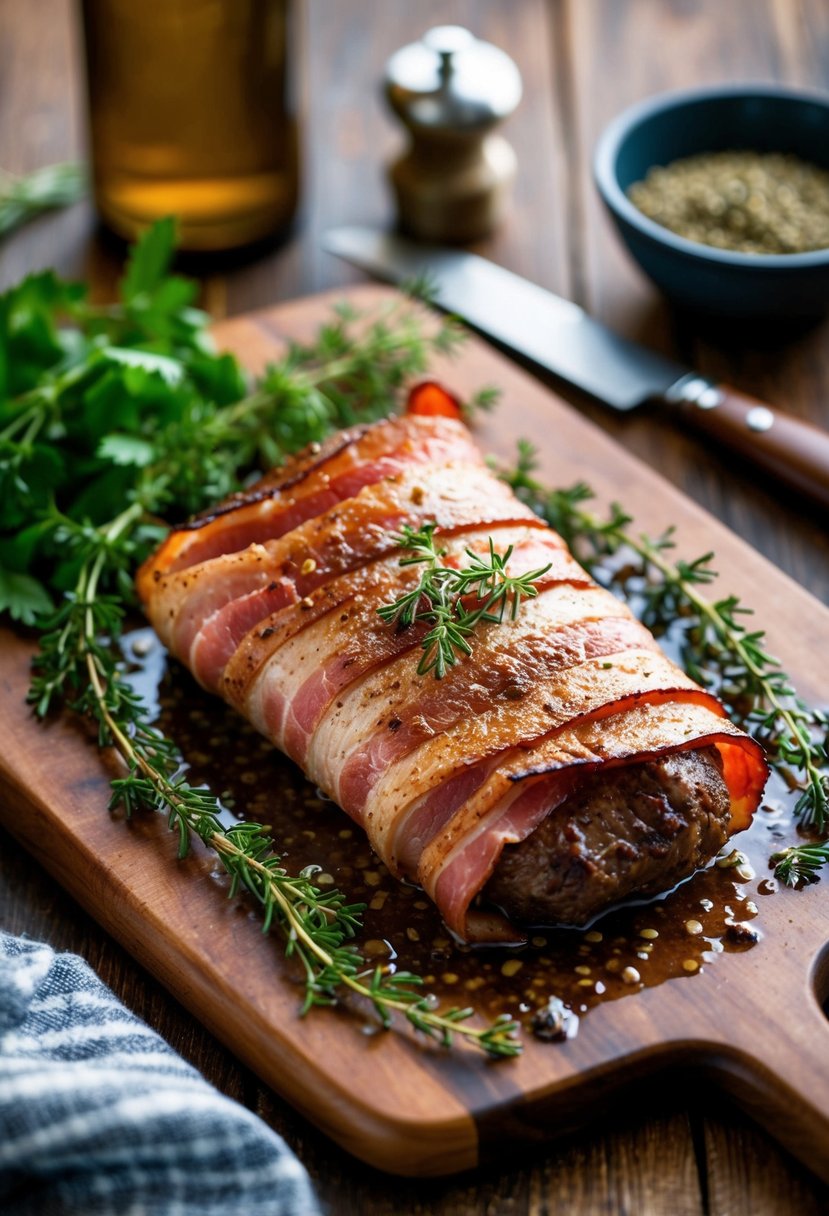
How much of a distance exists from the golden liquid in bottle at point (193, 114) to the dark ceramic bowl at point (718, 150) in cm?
96

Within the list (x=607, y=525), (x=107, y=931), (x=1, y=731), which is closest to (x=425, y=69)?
(x=607, y=525)

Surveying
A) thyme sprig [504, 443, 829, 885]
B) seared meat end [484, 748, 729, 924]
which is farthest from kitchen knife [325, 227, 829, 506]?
seared meat end [484, 748, 729, 924]

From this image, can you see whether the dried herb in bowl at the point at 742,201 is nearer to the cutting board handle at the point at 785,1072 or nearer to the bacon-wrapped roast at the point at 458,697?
the bacon-wrapped roast at the point at 458,697

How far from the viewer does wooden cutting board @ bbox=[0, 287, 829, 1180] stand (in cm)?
216

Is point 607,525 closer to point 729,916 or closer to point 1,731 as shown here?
point 729,916

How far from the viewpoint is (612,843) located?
7.64 ft

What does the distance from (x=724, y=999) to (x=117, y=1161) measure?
3.17ft

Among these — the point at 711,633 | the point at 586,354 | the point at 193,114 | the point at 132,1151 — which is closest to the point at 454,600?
the point at 711,633

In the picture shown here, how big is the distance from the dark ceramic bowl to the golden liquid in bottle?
3.16ft

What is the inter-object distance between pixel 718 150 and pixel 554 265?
2.00 ft

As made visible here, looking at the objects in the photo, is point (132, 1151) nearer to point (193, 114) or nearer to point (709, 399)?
point (709, 399)

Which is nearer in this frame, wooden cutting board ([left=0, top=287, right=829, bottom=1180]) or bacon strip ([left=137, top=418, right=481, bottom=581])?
wooden cutting board ([left=0, top=287, right=829, bottom=1180])

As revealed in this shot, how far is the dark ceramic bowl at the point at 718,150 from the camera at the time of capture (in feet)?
12.5

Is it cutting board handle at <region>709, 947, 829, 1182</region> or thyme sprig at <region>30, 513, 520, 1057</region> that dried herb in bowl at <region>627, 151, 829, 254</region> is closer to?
thyme sprig at <region>30, 513, 520, 1057</region>
